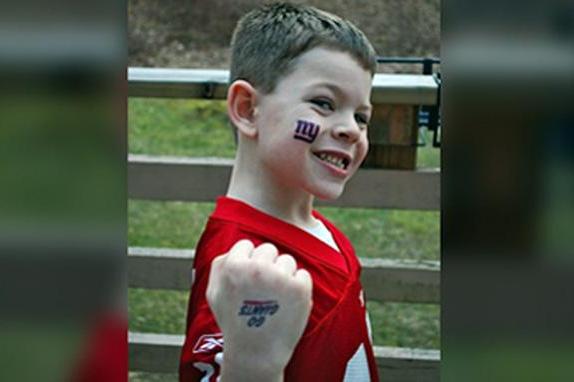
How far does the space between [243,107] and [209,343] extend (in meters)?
0.25

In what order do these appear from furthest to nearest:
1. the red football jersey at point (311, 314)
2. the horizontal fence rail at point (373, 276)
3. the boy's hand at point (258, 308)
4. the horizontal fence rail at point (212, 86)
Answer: the horizontal fence rail at point (373, 276)
the horizontal fence rail at point (212, 86)
the red football jersey at point (311, 314)
the boy's hand at point (258, 308)

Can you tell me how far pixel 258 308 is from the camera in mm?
680

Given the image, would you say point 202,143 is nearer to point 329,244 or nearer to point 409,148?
point 409,148

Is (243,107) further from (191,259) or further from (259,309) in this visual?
(191,259)

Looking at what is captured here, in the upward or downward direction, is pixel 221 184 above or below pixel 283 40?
below

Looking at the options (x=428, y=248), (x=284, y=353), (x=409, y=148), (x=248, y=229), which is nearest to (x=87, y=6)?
(x=284, y=353)

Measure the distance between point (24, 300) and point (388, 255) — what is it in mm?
2640

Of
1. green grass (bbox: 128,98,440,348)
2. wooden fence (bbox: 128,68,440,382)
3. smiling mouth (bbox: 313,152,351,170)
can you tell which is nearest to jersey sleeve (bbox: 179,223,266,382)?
smiling mouth (bbox: 313,152,351,170)

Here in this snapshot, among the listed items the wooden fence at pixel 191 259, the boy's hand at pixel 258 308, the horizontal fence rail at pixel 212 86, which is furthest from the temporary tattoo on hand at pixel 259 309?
the wooden fence at pixel 191 259

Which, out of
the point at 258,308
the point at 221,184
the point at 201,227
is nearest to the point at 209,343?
the point at 258,308

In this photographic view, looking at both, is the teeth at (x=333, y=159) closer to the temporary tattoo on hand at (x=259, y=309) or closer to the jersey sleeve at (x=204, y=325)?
the jersey sleeve at (x=204, y=325)

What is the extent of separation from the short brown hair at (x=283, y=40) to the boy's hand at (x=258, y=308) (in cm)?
23

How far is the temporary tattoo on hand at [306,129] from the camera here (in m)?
0.83

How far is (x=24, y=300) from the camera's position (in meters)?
0.36
